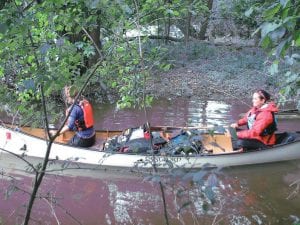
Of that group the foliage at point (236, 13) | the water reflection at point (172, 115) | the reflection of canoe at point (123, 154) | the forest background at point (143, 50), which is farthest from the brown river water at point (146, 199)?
the foliage at point (236, 13)

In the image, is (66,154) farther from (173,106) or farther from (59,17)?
(173,106)

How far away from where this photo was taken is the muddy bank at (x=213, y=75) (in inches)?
571

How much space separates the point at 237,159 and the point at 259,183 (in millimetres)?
535

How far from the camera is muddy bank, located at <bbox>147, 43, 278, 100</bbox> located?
14492 mm

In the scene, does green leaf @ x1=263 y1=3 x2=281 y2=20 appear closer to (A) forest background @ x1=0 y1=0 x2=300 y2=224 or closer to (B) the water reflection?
(A) forest background @ x1=0 y1=0 x2=300 y2=224

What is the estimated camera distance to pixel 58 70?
3.18 meters

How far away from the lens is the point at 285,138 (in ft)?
26.5

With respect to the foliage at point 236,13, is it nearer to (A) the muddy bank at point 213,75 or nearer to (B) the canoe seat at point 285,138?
(A) the muddy bank at point 213,75

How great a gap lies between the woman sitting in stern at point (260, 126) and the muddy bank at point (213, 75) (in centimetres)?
551

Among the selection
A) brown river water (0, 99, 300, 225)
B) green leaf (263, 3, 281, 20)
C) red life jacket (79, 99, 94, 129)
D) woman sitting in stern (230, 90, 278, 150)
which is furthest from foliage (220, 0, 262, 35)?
green leaf (263, 3, 281, 20)

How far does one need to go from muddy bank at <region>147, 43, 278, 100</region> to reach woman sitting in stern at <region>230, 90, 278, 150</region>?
18.1 feet

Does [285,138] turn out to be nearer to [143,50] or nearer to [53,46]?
[143,50]

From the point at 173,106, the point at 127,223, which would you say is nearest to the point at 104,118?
the point at 173,106

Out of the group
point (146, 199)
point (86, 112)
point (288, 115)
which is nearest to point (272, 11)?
point (146, 199)
